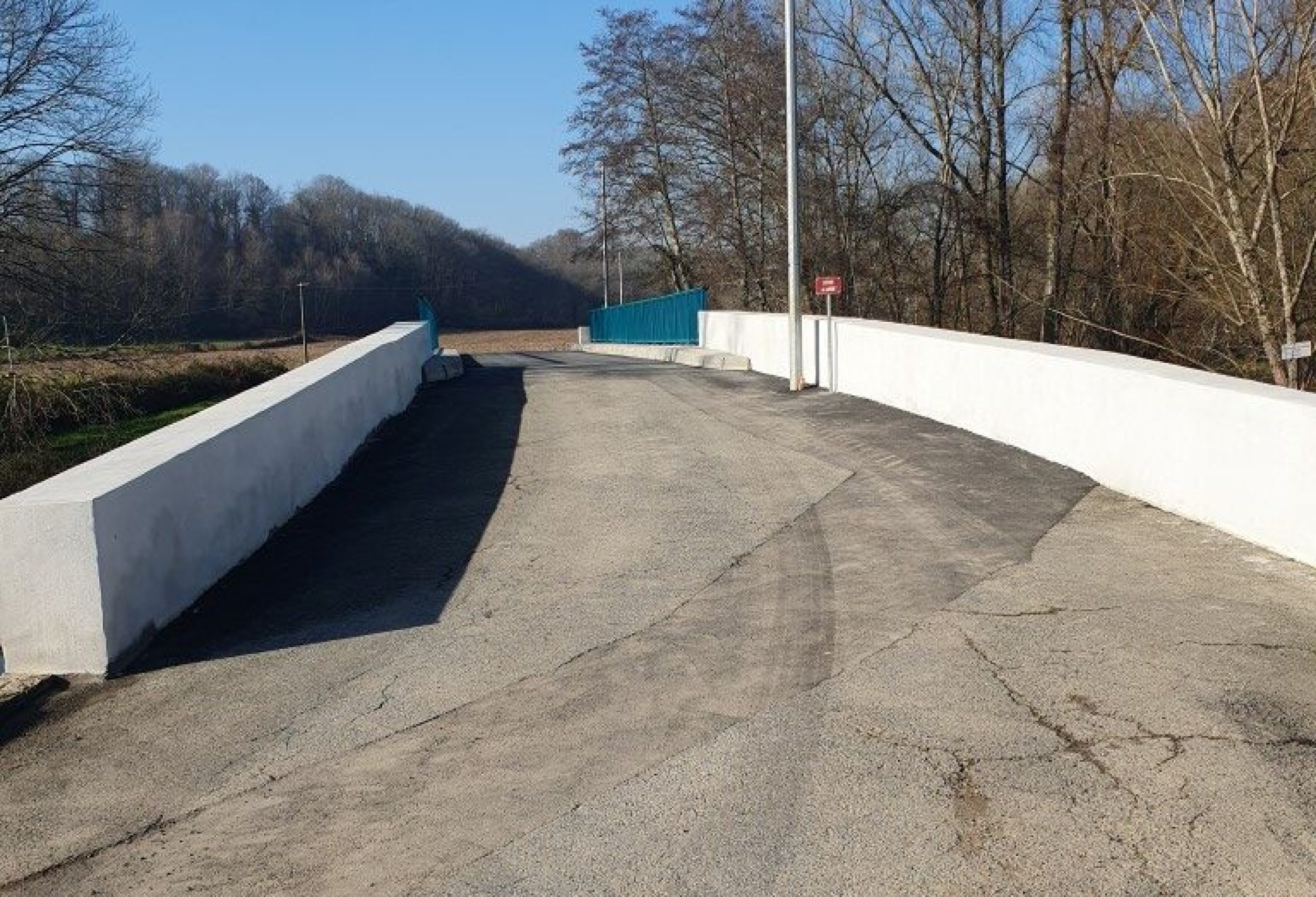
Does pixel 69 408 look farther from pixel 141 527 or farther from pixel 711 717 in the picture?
pixel 711 717

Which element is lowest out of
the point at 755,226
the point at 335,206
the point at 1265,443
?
the point at 1265,443

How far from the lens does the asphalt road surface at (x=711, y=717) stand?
4.04 meters

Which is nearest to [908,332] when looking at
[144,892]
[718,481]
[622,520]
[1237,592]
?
[718,481]

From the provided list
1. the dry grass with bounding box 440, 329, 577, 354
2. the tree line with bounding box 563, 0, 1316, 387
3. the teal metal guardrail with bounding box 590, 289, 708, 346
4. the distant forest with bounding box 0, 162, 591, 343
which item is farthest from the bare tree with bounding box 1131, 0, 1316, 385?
the dry grass with bounding box 440, 329, 577, 354

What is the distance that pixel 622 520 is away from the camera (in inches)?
373

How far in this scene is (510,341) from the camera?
7169cm

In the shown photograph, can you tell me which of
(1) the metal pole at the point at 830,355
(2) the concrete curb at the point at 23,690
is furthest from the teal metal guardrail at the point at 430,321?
(2) the concrete curb at the point at 23,690

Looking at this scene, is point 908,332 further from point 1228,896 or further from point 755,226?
point 755,226

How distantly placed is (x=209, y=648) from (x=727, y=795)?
3.47m

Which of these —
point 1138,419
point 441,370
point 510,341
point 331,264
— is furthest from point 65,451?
point 331,264

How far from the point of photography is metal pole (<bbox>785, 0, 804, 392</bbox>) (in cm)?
1811

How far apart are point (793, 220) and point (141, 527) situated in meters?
13.5

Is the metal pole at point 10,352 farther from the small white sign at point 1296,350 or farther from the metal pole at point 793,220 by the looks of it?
the small white sign at point 1296,350

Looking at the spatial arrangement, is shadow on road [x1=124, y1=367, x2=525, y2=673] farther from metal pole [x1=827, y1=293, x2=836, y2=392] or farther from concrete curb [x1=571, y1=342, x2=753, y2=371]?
concrete curb [x1=571, y1=342, x2=753, y2=371]
